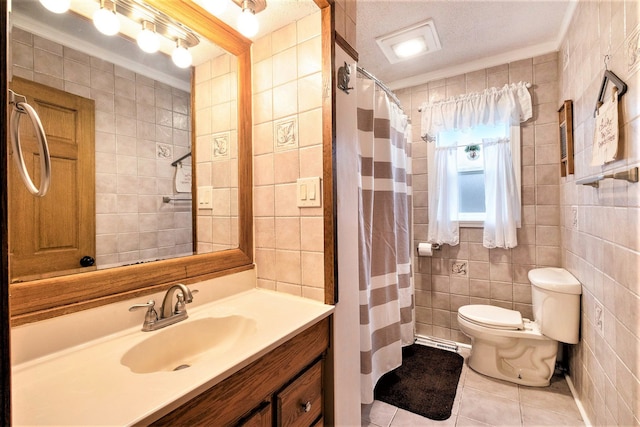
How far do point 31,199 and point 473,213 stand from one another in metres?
2.74

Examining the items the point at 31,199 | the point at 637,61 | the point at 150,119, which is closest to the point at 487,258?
the point at 637,61

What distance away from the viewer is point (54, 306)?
30.2 inches

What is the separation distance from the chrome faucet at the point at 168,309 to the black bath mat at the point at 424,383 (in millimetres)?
1489

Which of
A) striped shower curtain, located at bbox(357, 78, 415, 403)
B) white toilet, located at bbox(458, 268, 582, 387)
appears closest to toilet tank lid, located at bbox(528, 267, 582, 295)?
white toilet, located at bbox(458, 268, 582, 387)

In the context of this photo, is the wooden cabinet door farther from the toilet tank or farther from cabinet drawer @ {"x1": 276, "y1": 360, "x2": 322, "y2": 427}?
the toilet tank

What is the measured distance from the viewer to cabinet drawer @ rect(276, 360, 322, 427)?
0.87 metres

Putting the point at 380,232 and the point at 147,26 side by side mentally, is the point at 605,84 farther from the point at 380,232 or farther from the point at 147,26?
the point at 147,26

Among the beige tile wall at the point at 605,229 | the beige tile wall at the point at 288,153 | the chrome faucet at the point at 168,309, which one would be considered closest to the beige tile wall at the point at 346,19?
the beige tile wall at the point at 288,153

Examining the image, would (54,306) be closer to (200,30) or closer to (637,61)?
(200,30)

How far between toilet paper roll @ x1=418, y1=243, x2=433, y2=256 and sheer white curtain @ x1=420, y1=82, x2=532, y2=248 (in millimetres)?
69

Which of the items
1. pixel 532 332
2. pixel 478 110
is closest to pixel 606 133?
pixel 478 110

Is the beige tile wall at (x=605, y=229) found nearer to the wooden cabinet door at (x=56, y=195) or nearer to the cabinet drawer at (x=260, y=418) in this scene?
the cabinet drawer at (x=260, y=418)

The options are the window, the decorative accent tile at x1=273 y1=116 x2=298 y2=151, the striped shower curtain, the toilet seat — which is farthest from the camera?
the window

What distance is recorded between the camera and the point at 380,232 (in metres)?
1.80
